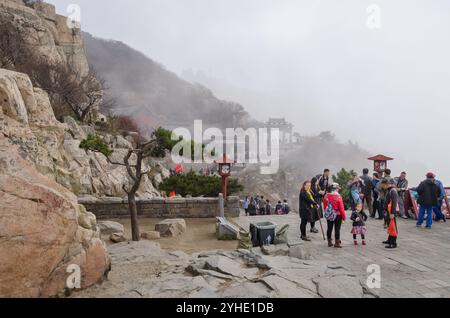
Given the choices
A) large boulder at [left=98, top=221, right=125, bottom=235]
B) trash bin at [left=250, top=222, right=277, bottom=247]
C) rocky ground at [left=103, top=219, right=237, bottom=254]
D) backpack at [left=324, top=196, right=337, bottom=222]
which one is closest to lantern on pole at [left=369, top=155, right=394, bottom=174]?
backpack at [left=324, top=196, right=337, bottom=222]

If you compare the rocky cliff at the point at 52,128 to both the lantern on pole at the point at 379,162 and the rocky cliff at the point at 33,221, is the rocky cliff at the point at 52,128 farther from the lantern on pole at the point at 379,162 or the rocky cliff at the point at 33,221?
the lantern on pole at the point at 379,162

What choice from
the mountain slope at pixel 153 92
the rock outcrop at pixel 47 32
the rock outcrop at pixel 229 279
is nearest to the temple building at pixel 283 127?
the mountain slope at pixel 153 92

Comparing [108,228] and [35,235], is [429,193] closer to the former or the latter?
[108,228]

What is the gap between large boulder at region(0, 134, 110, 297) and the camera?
390 cm

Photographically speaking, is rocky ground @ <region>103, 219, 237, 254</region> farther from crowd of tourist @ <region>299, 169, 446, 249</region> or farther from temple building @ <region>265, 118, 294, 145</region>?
temple building @ <region>265, 118, 294, 145</region>

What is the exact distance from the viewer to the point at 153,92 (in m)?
104

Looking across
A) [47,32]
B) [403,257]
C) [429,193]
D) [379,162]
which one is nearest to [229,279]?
[403,257]

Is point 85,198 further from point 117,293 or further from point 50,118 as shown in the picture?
point 117,293

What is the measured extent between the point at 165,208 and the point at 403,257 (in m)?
8.51

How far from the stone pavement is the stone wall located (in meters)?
3.38

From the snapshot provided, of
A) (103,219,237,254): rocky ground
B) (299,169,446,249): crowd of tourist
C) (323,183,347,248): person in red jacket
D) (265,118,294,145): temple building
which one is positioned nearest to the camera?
→ (323,183,347,248): person in red jacket

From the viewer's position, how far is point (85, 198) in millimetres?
12500

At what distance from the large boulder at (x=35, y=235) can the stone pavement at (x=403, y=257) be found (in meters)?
4.46
